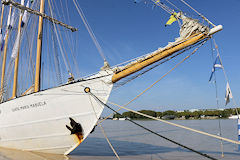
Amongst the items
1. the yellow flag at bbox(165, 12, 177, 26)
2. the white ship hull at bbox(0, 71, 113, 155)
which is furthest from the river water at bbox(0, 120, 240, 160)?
the yellow flag at bbox(165, 12, 177, 26)

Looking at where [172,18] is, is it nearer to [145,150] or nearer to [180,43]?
[180,43]

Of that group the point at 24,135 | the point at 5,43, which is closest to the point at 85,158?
the point at 24,135

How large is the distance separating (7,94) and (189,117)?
140 metres

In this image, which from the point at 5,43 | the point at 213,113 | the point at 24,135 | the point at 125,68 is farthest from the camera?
the point at 213,113

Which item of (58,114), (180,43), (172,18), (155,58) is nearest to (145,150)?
(58,114)

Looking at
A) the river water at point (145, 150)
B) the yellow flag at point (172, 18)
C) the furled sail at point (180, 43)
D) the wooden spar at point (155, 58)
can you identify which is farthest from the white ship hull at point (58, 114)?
the yellow flag at point (172, 18)

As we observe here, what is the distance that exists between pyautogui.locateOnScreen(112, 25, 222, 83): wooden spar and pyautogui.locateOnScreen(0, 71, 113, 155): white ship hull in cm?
63

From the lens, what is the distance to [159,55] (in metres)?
7.23

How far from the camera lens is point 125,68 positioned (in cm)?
784

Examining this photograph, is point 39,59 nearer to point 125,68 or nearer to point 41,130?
point 41,130

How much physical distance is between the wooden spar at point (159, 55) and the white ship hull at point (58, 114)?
625 mm

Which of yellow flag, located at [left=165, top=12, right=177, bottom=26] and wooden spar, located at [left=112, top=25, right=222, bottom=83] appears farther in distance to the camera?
yellow flag, located at [left=165, top=12, right=177, bottom=26]

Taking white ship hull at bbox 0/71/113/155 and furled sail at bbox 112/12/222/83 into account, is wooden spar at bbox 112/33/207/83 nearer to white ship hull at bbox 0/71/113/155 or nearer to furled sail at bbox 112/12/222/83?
furled sail at bbox 112/12/222/83

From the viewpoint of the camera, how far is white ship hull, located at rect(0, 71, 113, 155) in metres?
8.20
